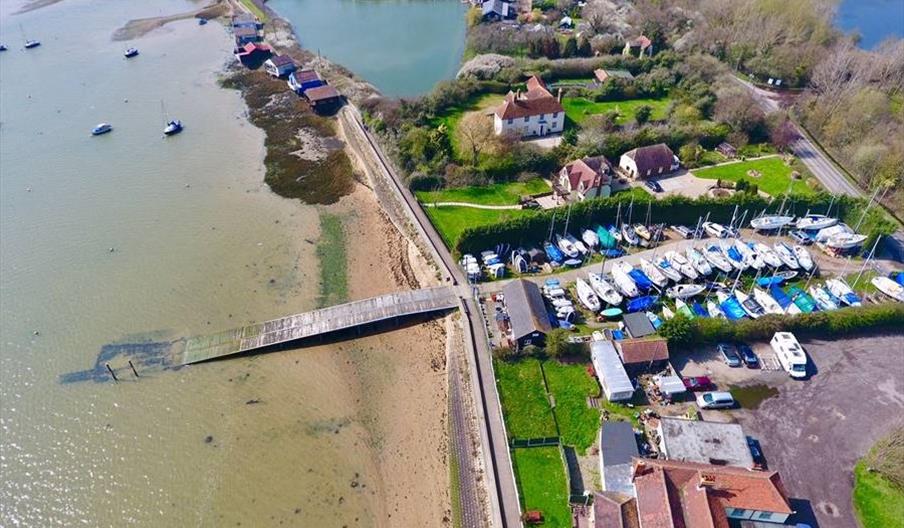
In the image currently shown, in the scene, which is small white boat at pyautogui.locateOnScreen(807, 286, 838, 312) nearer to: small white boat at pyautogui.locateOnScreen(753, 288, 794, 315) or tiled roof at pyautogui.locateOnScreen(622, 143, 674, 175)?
small white boat at pyautogui.locateOnScreen(753, 288, 794, 315)

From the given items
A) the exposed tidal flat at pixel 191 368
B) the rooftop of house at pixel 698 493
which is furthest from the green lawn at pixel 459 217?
the rooftop of house at pixel 698 493

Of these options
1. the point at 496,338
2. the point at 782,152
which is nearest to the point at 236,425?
the point at 496,338

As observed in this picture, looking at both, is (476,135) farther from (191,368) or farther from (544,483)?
(544,483)

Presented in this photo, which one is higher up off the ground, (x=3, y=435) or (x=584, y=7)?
A: (x=584, y=7)

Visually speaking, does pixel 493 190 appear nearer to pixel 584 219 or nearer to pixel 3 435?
pixel 584 219

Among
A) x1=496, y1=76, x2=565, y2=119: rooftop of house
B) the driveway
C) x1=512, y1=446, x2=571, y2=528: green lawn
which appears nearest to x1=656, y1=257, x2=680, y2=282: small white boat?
the driveway

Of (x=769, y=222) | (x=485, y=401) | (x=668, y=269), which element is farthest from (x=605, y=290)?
(x=769, y=222)
